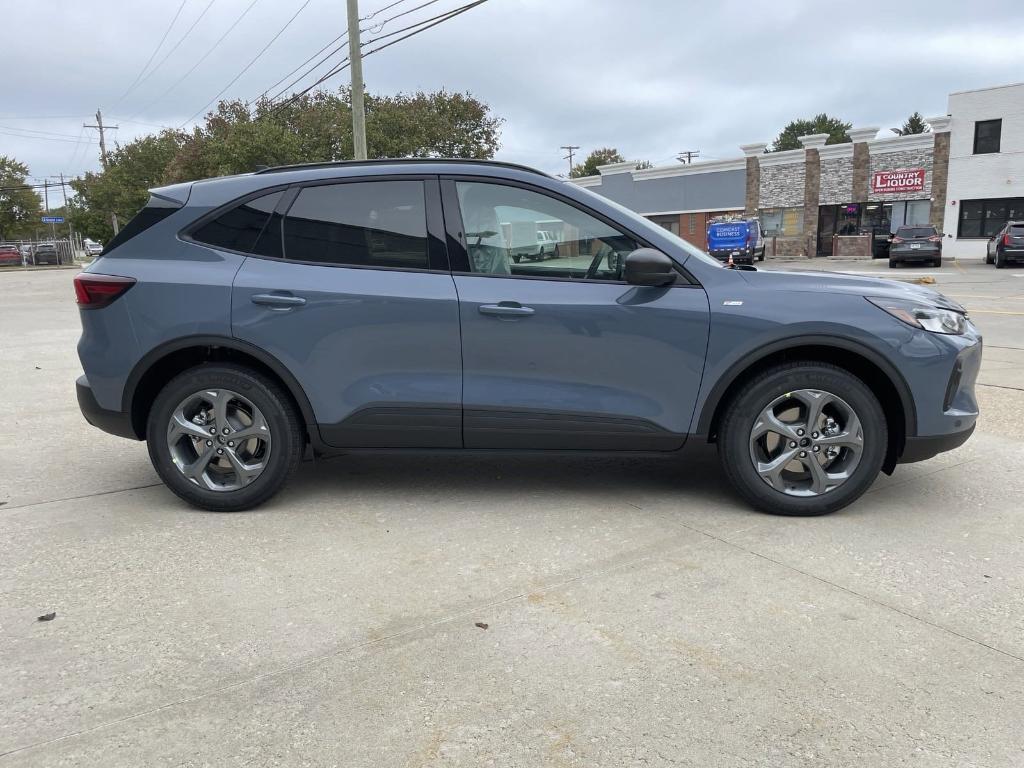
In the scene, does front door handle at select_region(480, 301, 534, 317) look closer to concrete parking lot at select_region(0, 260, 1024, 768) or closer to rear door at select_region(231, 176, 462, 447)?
rear door at select_region(231, 176, 462, 447)

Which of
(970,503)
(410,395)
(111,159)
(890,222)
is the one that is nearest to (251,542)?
(410,395)

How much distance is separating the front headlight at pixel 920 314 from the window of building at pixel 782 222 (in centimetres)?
4146

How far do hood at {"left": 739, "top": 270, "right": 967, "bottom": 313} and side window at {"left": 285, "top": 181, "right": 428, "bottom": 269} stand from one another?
1.69 meters

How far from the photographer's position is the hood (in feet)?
13.0

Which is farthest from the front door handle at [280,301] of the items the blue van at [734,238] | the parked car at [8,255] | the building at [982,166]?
the parked car at [8,255]

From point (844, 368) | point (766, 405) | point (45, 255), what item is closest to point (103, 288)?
point (766, 405)

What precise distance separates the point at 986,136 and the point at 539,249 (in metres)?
40.7

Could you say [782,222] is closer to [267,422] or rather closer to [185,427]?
[267,422]

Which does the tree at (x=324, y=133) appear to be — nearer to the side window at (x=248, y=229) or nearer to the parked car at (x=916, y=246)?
the parked car at (x=916, y=246)

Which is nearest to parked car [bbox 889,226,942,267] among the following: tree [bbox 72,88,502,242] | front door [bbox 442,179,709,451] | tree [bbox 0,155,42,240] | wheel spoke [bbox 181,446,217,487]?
tree [bbox 72,88,502,242]

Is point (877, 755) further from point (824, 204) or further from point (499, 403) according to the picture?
point (824, 204)

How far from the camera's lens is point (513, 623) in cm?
299

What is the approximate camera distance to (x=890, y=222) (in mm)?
40562

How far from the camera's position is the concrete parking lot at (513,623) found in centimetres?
234
